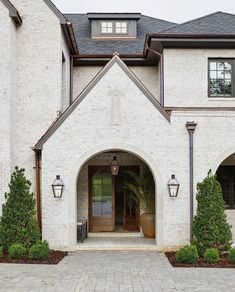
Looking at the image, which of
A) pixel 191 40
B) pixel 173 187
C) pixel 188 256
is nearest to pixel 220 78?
pixel 191 40

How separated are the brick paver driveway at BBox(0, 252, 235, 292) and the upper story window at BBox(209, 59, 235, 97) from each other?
7204 millimetres

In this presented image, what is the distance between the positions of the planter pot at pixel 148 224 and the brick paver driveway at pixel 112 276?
3234 mm

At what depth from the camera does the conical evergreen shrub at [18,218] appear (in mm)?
14039

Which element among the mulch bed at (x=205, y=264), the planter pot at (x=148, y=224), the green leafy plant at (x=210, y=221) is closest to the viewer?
the mulch bed at (x=205, y=264)

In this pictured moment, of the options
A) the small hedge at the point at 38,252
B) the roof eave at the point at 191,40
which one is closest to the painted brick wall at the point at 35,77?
the small hedge at the point at 38,252

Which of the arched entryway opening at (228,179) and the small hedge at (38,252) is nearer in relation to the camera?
the small hedge at (38,252)

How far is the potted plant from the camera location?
17.0 meters

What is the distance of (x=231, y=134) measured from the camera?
50.6 ft

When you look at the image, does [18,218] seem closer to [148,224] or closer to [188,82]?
[148,224]

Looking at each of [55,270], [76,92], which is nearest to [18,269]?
[55,270]

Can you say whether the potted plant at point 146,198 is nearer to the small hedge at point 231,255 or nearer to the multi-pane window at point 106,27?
the small hedge at point 231,255

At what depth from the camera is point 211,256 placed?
1302cm

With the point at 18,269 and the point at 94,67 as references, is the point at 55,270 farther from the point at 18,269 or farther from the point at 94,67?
the point at 94,67

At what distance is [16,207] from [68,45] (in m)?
7.63
